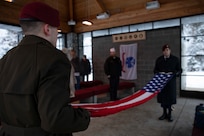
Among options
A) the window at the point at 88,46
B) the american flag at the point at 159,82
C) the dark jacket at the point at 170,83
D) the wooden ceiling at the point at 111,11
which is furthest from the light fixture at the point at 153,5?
the window at the point at 88,46

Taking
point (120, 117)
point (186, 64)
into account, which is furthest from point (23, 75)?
point (186, 64)

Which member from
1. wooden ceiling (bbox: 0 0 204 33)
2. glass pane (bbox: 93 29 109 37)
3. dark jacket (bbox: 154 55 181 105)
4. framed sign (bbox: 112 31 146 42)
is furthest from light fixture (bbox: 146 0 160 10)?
dark jacket (bbox: 154 55 181 105)

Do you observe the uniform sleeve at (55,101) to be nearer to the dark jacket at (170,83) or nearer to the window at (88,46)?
the dark jacket at (170,83)

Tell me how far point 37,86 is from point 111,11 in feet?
21.0

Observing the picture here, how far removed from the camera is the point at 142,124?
3.07 meters

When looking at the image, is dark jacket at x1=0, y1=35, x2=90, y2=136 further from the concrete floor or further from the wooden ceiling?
the wooden ceiling

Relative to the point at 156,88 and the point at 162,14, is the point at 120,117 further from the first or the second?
the point at 162,14

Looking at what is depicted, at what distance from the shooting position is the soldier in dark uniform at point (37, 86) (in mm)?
702

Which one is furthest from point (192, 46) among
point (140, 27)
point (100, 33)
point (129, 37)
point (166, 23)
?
point (100, 33)

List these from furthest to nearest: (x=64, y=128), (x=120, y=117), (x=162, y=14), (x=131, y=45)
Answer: (x=131, y=45) → (x=162, y=14) → (x=120, y=117) → (x=64, y=128)

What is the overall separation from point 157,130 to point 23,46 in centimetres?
257

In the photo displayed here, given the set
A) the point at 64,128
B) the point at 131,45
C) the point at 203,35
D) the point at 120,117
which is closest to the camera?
the point at 64,128

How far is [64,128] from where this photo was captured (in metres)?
0.73

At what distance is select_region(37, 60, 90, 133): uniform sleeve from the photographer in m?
0.69
